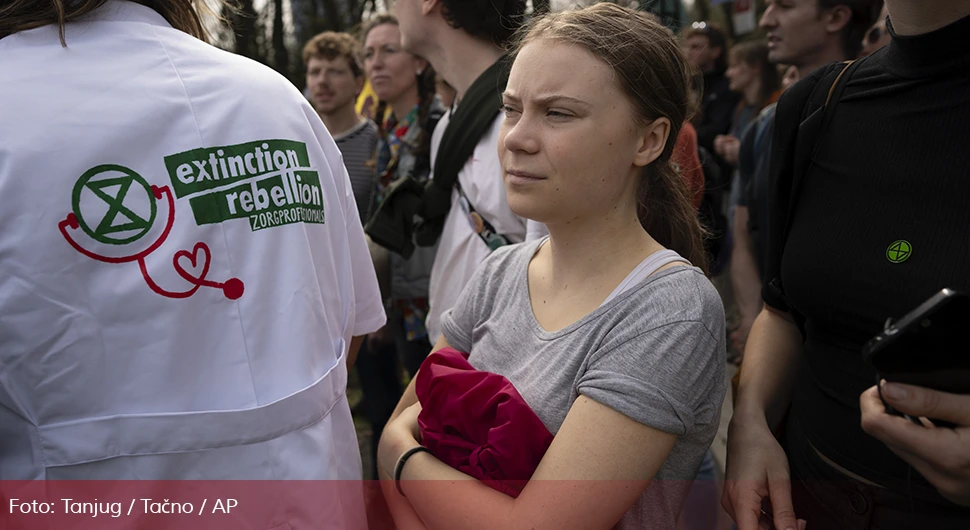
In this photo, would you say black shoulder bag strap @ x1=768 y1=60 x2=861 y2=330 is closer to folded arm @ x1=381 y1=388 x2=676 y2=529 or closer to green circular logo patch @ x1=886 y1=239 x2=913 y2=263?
green circular logo patch @ x1=886 y1=239 x2=913 y2=263

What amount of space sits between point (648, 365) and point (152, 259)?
887 millimetres

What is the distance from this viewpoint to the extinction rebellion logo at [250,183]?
4.75 feet

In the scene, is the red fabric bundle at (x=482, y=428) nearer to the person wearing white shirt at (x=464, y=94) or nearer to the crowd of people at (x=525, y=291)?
the crowd of people at (x=525, y=291)

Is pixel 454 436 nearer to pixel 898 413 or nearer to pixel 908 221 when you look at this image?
pixel 898 413

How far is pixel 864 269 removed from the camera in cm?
136

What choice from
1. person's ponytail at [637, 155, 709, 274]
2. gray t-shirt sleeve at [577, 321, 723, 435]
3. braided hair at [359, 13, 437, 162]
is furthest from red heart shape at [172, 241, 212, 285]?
braided hair at [359, 13, 437, 162]

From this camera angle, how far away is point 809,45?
352 centimetres

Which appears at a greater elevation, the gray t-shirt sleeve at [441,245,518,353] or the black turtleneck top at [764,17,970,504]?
the black turtleneck top at [764,17,970,504]

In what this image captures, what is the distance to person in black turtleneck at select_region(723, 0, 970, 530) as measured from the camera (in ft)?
4.22

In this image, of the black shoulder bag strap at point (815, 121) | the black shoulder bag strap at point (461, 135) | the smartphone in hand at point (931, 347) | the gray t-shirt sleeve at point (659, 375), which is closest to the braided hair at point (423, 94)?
the black shoulder bag strap at point (461, 135)

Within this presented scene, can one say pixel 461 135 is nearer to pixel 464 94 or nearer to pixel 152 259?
pixel 464 94

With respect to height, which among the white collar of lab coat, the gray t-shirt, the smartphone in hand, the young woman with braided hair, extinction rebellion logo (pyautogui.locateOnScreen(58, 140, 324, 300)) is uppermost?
the white collar of lab coat

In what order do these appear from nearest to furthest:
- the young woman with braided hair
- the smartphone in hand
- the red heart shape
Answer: the smartphone in hand → the red heart shape → the young woman with braided hair

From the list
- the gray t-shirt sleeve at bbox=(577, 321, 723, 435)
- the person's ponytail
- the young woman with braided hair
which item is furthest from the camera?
the young woman with braided hair
